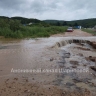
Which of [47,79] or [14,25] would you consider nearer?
[47,79]

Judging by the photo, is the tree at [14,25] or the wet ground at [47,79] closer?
the wet ground at [47,79]

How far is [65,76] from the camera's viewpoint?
6.66m

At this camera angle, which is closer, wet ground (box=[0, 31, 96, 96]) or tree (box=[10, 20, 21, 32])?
wet ground (box=[0, 31, 96, 96])

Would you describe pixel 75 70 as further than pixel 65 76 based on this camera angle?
Yes

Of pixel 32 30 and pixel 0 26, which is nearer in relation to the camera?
pixel 0 26

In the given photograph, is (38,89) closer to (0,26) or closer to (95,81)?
(95,81)

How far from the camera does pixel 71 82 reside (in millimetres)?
6039

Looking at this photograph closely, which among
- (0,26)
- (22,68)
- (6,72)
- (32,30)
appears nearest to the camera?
(6,72)

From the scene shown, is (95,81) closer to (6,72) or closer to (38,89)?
(38,89)

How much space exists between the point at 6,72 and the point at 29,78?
1194 mm

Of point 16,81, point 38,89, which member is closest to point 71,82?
point 38,89

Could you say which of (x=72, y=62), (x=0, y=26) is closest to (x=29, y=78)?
(x=72, y=62)

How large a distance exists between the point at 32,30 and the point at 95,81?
75.5 ft

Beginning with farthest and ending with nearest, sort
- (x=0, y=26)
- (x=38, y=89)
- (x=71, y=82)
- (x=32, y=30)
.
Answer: (x=32, y=30) → (x=0, y=26) → (x=71, y=82) → (x=38, y=89)
